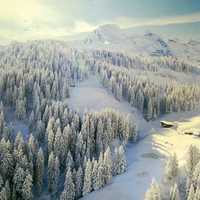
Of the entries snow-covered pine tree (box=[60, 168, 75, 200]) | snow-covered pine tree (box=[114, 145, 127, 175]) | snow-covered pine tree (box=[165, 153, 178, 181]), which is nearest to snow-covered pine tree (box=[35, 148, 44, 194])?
snow-covered pine tree (box=[60, 168, 75, 200])

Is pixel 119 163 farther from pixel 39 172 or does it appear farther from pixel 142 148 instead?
pixel 142 148

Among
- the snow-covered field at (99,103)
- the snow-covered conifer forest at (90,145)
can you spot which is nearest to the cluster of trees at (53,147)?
the snow-covered conifer forest at (90,145)

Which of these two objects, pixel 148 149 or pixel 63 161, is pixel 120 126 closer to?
pixel 148 149

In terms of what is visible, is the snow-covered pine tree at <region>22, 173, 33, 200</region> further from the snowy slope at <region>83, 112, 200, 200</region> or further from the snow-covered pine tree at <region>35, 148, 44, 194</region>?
the snowy slope at <region>83, 112, 200, 200</region>

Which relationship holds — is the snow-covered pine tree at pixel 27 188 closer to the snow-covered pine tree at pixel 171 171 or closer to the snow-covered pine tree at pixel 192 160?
the snow-covered pine tree at pixel 171 171

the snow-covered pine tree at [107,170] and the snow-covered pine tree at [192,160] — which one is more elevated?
the snow-covered pine tree at [192,160]

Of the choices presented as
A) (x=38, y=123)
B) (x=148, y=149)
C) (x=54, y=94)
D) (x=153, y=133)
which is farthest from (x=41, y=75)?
(x=148, y=149)
